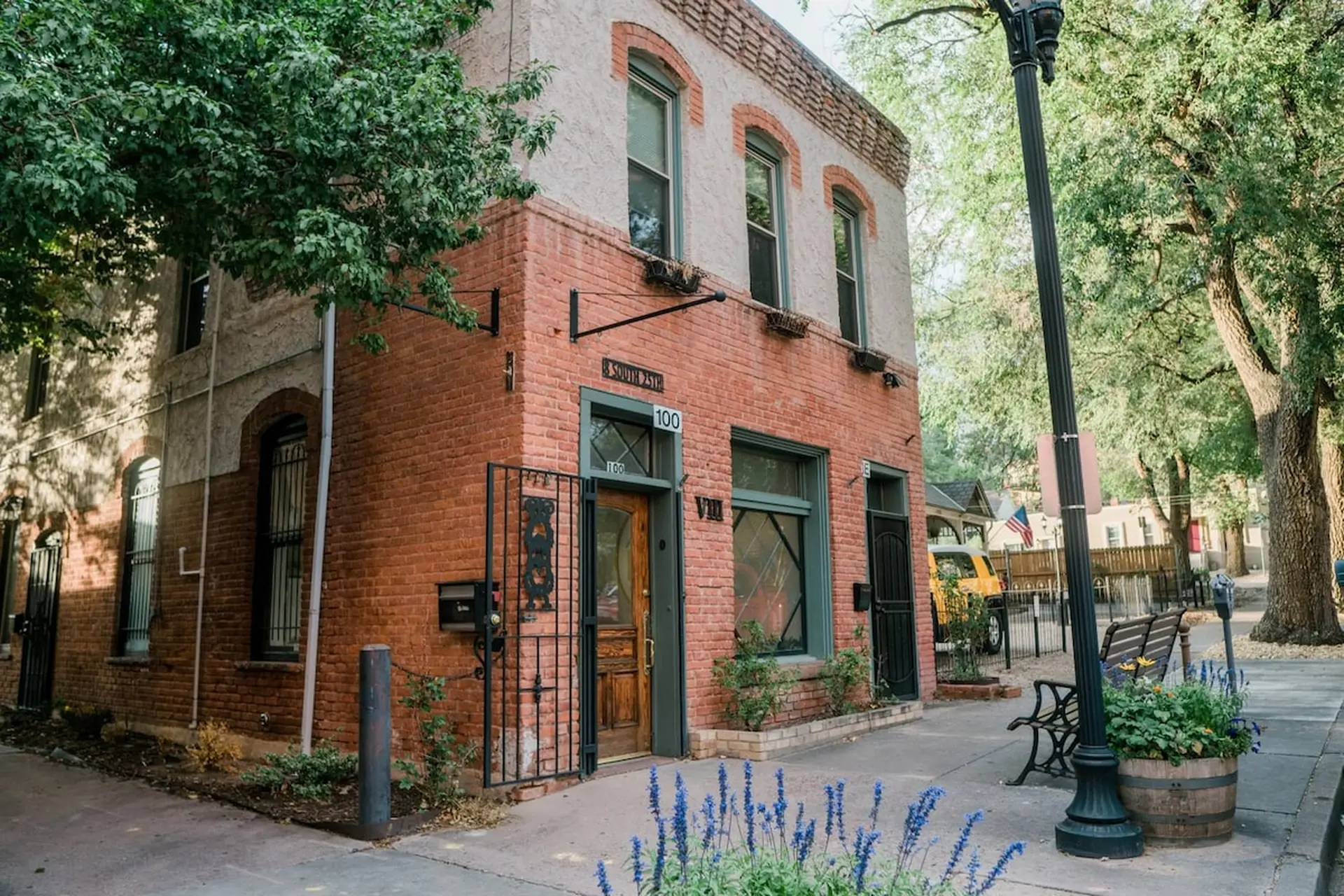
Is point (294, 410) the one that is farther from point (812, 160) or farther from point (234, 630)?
point (812, 160)

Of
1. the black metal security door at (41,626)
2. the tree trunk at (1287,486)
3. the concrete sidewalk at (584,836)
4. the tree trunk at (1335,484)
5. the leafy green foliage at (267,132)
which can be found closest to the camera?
the concrete sidewalk at (584,836)

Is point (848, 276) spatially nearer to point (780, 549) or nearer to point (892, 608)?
point (780, 549)

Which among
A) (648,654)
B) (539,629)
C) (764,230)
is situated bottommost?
(648,654)

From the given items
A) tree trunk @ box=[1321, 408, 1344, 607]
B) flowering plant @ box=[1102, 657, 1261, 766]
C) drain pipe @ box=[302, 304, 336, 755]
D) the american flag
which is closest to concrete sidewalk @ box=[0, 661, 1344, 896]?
flowering plant @ box=[1102, 657, 1261, 766]

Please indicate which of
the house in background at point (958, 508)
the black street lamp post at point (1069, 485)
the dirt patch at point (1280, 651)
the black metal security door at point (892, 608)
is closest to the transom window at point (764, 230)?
the black metal security door at point (892, 608)

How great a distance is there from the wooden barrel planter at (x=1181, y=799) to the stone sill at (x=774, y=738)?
3.48 meters

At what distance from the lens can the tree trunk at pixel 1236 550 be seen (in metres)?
37.4

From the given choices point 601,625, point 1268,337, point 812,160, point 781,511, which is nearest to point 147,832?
point 601,625

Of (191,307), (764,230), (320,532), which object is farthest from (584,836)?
(191,307)

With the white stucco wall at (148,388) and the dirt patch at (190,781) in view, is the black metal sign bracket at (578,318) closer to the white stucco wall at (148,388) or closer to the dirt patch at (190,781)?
the white stucco wall at (148,388)

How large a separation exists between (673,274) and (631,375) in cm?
105

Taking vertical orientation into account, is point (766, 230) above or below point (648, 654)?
above

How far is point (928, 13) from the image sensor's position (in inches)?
660

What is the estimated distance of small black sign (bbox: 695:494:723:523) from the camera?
8844mm
